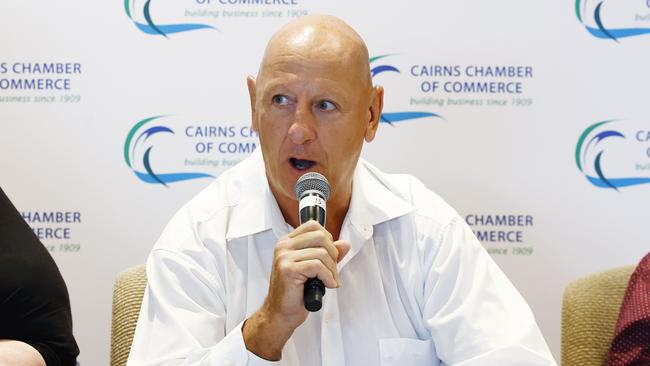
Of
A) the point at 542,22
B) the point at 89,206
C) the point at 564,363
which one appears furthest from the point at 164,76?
the point at 564,363

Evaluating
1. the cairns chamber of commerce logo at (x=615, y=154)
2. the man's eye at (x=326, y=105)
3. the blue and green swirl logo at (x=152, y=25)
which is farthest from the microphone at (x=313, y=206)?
the cairns chamber of commerce logo at (x=615, y=154)

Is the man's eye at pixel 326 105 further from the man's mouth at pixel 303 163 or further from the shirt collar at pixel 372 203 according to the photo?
the shirt collar at pixel 372 203

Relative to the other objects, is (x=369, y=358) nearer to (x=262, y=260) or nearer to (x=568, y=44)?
(x=262, y=260)

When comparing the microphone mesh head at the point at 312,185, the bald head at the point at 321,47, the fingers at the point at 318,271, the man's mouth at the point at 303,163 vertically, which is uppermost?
the bald head at the point at 321,47

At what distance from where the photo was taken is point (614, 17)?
10.5 ft

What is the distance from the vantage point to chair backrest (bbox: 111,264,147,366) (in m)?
2.26

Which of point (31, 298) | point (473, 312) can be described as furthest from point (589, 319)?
point (31, 298)

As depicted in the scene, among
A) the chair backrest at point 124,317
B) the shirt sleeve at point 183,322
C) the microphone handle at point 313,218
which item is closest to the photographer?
the microphone handle at point 313,218

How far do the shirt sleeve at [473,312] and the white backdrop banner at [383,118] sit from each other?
109cm

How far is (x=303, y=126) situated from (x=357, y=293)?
451 millimetres

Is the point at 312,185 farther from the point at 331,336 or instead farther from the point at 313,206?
the point at 331,336

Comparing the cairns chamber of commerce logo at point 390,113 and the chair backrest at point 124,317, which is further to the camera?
the cairns chamber of commerce logo at point 390,113

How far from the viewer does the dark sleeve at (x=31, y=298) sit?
2.33 m

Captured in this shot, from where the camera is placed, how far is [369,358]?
6.68ft
